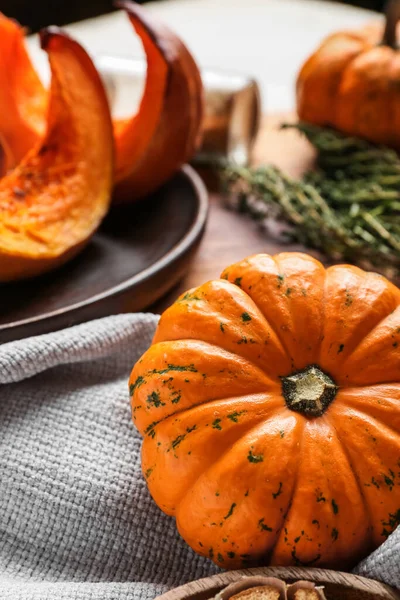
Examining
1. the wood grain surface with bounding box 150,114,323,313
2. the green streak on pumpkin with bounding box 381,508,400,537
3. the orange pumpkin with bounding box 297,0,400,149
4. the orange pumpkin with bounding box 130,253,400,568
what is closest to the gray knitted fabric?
the orange pumpkin with bounding box 130,253,400,568

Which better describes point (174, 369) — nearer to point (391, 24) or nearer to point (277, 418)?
point (277, 418)

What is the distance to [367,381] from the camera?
2.25ft

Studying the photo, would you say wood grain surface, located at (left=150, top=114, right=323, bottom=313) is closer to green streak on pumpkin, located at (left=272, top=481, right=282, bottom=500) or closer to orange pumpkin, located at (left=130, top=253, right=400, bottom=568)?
orange pumpkin, located at (left=130, top=253, right=400, bottom=568)

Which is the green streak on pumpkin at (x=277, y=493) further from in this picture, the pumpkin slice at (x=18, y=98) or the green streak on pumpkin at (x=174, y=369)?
the pumpkin slice at (x=18, y=98)

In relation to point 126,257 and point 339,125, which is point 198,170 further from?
point 126,257

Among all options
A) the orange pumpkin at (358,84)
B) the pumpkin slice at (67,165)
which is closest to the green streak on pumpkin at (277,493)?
the pumpkin slice at (67,165)

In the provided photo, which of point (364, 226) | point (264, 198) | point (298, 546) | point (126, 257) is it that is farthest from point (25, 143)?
point (298, 546)

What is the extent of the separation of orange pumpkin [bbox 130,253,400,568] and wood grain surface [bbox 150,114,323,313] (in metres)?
0.41

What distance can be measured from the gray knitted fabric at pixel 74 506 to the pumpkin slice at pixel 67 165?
0.27m

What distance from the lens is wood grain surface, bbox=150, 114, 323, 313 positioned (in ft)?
4.03

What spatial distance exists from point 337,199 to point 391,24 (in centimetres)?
46

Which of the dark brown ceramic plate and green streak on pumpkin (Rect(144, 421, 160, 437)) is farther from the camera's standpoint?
the dark brown ceramic plate

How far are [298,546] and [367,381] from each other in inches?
6.4

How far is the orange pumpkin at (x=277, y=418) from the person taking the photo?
2.07ft
